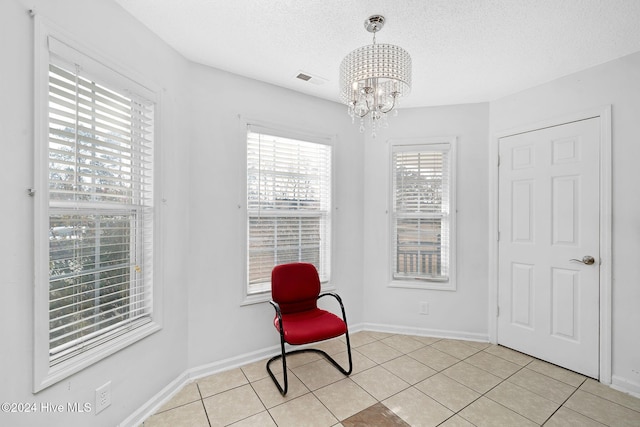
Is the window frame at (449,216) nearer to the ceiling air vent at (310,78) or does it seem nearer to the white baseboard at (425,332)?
the white baseboard at (425,332)

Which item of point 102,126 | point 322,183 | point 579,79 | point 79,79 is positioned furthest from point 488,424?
point 79,79

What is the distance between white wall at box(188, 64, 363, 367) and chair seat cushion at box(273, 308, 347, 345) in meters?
0.38

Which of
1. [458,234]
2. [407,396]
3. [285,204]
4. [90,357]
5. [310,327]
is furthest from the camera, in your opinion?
[458,234]

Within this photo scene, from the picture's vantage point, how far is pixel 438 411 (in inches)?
74.9

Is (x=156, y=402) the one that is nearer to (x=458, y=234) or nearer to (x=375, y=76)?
(x=375, y=76)

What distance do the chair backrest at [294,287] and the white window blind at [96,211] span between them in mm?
982

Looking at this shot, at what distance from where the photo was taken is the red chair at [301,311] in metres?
2.15

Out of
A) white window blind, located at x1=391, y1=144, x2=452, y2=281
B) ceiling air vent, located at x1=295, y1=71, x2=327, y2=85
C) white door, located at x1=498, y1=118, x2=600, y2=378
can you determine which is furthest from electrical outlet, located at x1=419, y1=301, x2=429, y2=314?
ceiling air vent, located at x1=295, y1=71, x2=327, y2=85

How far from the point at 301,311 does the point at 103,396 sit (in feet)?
4.85

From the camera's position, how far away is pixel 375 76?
1579mm

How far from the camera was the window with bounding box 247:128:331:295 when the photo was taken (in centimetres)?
256

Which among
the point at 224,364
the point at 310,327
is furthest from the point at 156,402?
the point at 310,327

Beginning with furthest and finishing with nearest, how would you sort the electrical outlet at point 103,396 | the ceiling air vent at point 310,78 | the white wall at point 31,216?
the ceiling air vent at point 310,78 → the electrical outlet at point 103,396 → the white wall at point 31,216

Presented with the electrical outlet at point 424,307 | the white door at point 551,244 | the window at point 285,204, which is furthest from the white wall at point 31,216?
the white door at point 551,244
